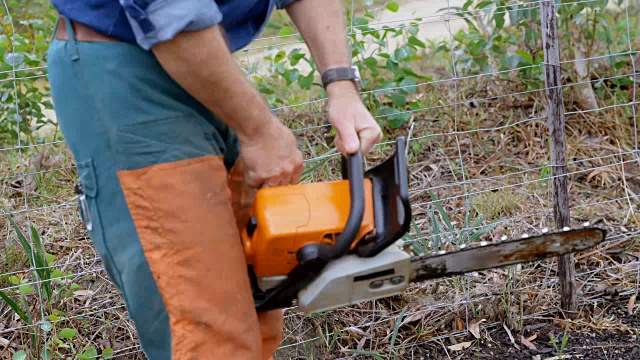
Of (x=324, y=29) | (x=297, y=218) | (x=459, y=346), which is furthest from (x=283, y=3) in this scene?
(x=459, y=346)

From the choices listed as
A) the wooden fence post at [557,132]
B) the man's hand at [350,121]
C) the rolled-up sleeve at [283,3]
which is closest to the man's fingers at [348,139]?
the man's hand at [350,121]

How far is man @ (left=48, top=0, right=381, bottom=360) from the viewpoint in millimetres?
1524

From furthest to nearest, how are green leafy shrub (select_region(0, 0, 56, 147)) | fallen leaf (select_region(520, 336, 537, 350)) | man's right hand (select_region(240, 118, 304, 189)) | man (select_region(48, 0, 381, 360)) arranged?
green leafy shrub (select_region(0, 0, 56, 147)) < fallen leaf (select_region(520, 336, 537, 350)) < man's right hand (select_region(240, 118, 304, 189)) < man (select_region(48, 0, 381, 360))

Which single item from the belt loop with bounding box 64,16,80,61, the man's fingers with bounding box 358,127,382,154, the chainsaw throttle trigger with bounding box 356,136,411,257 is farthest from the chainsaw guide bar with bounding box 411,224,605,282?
the belt loop with bounding box 64,16,80,61

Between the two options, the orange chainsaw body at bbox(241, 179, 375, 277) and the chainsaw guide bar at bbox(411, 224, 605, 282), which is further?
the chainsaw guide bar at bbox(411, 224, 605, 282)

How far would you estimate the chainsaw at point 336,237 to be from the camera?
1570 mm

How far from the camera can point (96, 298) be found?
316cm

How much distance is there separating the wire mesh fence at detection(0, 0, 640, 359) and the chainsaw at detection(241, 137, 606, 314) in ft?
3.97

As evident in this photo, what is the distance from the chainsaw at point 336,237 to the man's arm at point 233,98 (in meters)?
0.06

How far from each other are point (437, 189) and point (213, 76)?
2.38m

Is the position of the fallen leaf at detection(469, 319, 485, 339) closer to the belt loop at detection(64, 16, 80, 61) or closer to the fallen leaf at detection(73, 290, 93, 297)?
the fallen leaf at detection(73, 290, 93, 297)

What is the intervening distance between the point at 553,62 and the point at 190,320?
1.96m

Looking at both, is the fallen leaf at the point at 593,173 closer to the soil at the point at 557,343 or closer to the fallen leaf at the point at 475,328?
the soil at the point at 557,343

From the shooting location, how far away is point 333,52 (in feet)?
6.10
